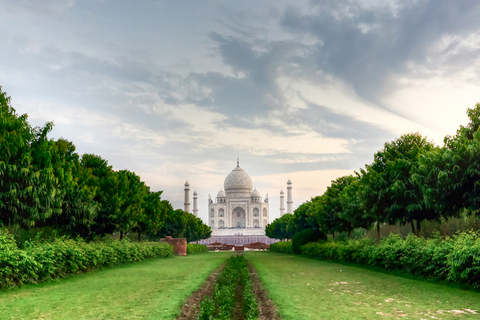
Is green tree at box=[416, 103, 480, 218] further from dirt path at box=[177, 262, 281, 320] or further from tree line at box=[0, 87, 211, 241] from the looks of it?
tree line at box=[0, 87, 211, 241]

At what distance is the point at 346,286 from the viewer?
13898 mm

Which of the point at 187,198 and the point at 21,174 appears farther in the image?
the point at 187,198

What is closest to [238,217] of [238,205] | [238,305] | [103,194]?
[238,205]

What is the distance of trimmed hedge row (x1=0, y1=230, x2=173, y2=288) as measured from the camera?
1295cm

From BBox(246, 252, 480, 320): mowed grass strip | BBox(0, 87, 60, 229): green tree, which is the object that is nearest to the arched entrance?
BBox(0, 87, 60, 229): green tree

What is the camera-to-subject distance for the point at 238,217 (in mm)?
136625

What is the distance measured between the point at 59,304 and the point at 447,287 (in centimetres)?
1079

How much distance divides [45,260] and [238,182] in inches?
4516

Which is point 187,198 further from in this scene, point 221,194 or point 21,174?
point 21,174

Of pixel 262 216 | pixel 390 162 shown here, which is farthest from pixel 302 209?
pixel 262 216

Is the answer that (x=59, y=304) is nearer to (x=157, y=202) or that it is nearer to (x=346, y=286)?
(x=346, y=286)

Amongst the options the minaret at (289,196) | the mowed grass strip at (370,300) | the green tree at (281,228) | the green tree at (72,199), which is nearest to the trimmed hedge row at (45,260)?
the green tree at (72,199)

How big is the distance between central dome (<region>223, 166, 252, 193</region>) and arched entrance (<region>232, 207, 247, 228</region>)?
834cm

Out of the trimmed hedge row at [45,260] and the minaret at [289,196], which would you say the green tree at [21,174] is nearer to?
the trimmed hedge row at [45,260]
